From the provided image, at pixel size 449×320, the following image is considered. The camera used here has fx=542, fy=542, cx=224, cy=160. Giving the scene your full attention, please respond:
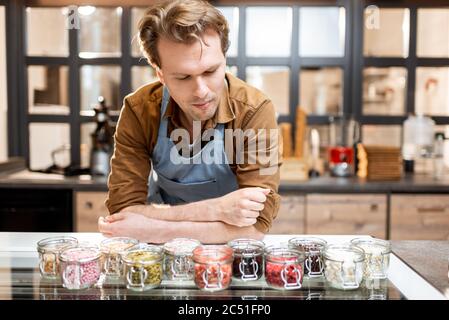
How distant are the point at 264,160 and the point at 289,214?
4.64 feet

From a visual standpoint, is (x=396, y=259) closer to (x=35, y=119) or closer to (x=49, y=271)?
(x=49, y=271)

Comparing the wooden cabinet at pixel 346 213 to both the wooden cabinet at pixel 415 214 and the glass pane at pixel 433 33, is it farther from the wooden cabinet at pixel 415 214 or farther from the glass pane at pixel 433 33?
the glass pane at pixel 433 33

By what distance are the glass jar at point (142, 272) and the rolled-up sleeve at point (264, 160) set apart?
68 centimetres

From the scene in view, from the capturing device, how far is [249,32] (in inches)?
151

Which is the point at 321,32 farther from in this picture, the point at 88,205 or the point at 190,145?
the point at 190,145

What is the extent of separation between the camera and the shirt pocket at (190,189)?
6.83ft

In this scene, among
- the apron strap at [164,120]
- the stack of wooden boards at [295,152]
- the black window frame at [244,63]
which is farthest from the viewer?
the black window frame at [244,63]

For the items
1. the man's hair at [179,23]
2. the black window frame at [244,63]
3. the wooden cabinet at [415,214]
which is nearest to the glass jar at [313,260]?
the man's hair at [179,23]

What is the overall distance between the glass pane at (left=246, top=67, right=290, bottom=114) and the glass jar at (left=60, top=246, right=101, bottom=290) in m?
2.80

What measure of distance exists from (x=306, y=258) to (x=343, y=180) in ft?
7.12

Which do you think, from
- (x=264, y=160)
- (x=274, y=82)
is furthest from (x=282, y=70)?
(x=264, y=160)

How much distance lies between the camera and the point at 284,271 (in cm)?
118
